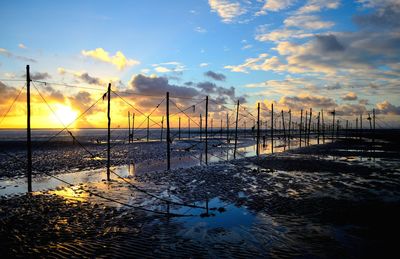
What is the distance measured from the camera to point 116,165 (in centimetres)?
2980

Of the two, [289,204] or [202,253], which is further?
[289,204]

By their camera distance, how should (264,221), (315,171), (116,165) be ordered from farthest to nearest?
(116,165) < (315,171) < (264,221)

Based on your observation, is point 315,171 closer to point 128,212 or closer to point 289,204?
point 289,204

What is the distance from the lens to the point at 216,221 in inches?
450

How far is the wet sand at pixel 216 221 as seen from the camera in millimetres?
8555

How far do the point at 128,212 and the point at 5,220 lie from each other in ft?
16.3

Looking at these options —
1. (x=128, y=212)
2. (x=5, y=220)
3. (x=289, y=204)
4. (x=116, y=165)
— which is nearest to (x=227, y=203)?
(x=289, y=204)

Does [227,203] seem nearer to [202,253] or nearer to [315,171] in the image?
[202,253]

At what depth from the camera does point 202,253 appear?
325 inches

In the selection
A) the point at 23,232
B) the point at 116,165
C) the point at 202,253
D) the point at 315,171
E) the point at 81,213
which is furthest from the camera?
the point at 116,165

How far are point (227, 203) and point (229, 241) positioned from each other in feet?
16.3

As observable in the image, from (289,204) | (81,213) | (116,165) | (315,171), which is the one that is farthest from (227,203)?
(116,165)

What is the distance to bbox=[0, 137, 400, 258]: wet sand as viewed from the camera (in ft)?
28.1

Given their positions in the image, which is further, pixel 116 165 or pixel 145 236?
pixel 116 165
